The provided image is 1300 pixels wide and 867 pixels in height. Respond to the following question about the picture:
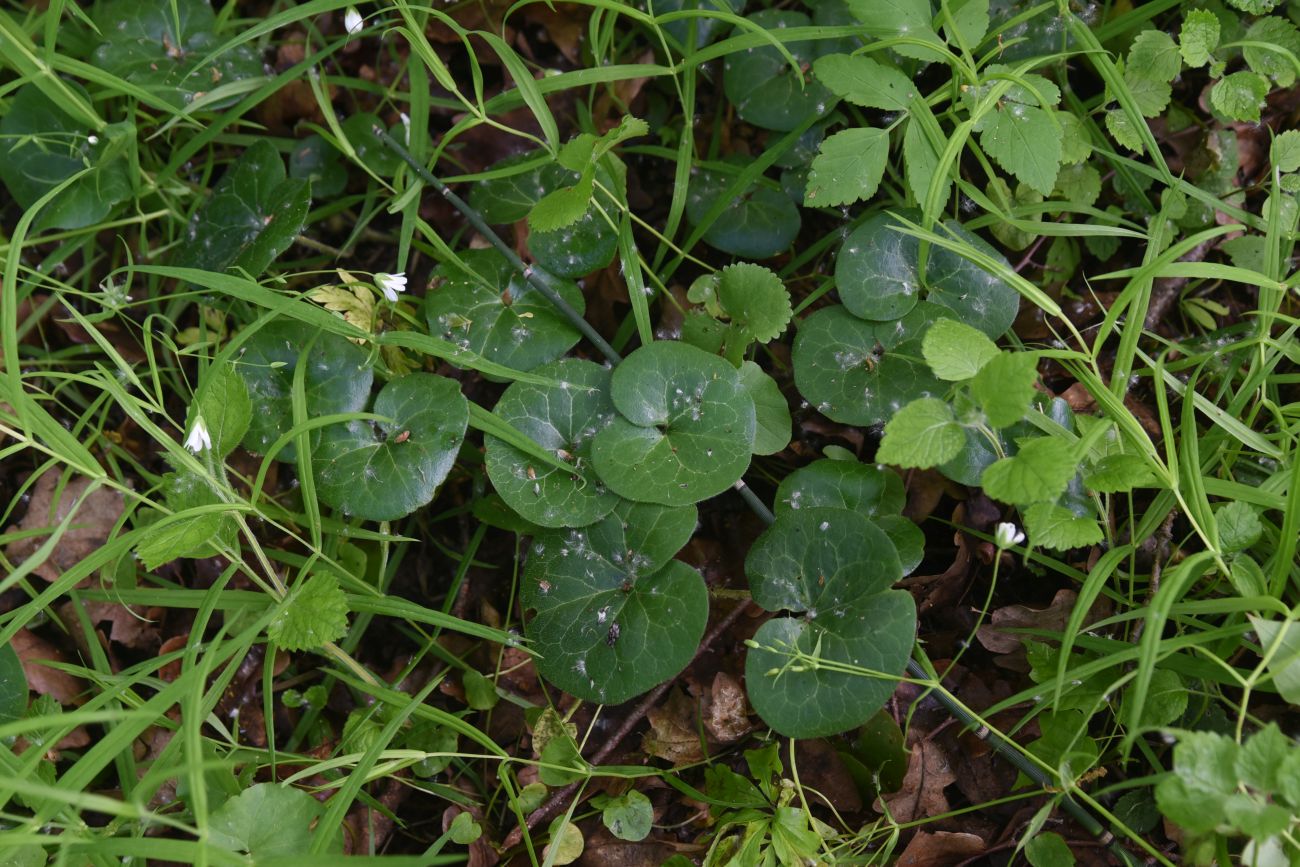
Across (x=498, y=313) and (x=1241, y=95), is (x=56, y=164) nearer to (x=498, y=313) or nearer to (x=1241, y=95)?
(x=498, y=313)

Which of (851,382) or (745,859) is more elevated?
(851,382)

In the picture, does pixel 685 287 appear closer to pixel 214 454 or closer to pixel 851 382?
pixel 851 382

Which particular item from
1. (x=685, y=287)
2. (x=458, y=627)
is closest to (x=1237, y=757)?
(x=458, y=627)

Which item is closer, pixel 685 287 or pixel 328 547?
pixel 328 547

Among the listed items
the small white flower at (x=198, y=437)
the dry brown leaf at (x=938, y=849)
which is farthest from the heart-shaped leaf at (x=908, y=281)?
the small white flower at (x=198, y=437)

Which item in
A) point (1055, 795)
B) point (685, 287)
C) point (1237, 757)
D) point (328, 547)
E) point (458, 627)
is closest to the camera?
point (1237, 757)

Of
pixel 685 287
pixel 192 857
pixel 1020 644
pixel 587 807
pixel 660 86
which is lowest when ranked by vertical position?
pixel 587 807

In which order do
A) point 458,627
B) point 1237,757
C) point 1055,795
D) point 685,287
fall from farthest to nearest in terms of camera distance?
point 685,287 → point 458,627 → point 1055,795 → point 1237,757

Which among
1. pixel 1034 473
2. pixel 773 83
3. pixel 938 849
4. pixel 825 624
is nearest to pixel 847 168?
pixel 773 83
